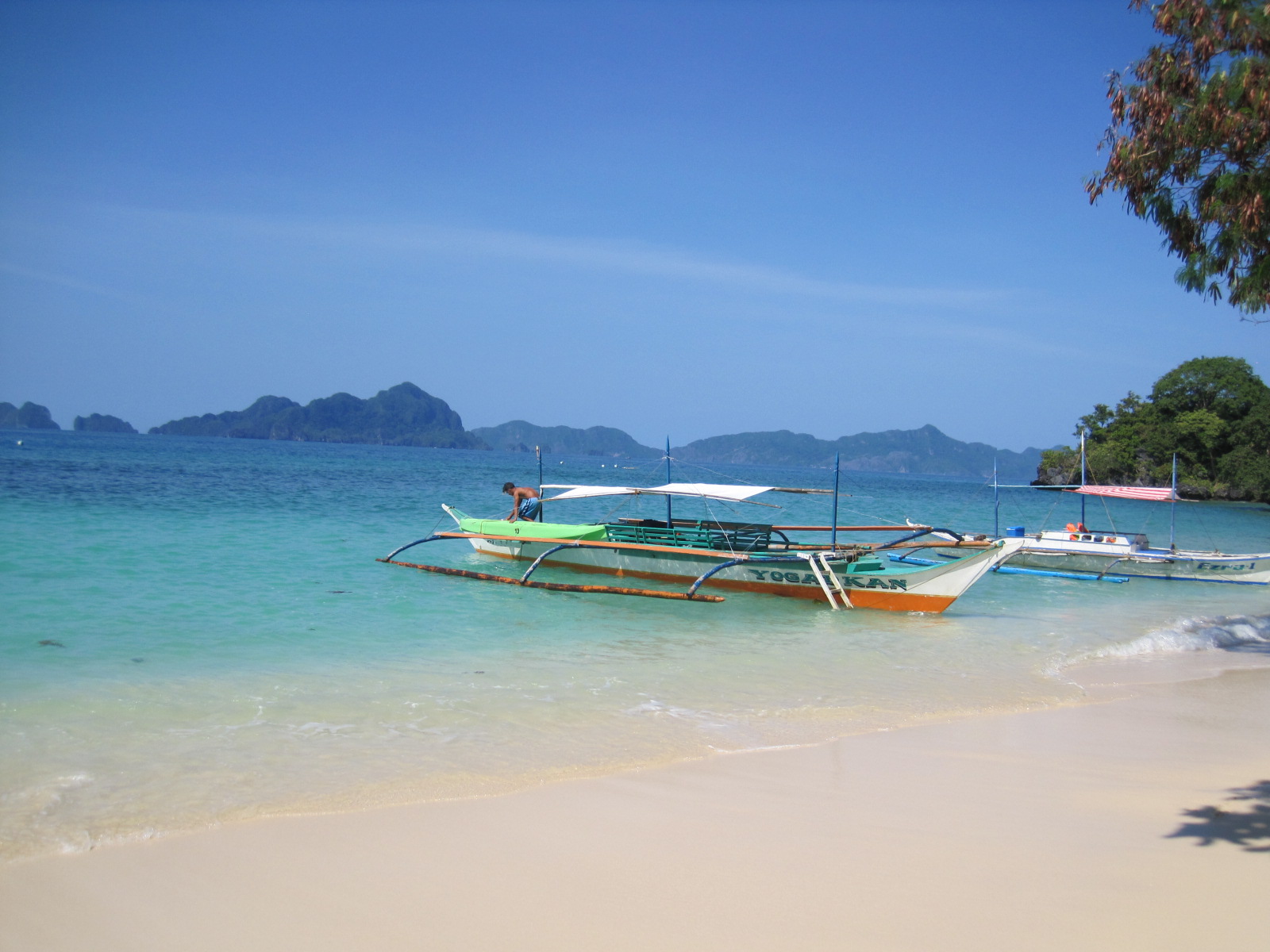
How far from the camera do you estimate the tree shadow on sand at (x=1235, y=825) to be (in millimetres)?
4727

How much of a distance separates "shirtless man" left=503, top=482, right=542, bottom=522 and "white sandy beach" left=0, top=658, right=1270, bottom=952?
14227 millimetres

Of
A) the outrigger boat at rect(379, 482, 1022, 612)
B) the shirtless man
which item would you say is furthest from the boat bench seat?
the shirtless man

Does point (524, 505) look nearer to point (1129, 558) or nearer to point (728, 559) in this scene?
point (728, 559)

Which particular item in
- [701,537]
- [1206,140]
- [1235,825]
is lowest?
[1235,825]

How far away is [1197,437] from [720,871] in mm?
75362

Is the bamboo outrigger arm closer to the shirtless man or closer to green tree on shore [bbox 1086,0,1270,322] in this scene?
the shirtless man

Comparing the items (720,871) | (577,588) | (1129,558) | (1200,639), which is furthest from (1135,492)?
(720,871)

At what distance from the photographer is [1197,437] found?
65.8 m

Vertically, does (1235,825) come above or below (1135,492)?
below

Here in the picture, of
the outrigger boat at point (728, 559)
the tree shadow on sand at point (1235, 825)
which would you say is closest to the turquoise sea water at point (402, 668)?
the outrigger boat at point (728, 559)

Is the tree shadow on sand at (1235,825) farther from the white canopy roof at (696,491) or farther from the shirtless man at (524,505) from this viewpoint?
the shirtless man at (524,505)

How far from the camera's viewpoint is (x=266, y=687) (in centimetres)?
817

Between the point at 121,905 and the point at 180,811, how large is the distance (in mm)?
1178

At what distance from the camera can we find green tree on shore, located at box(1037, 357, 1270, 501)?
63.6 metres
